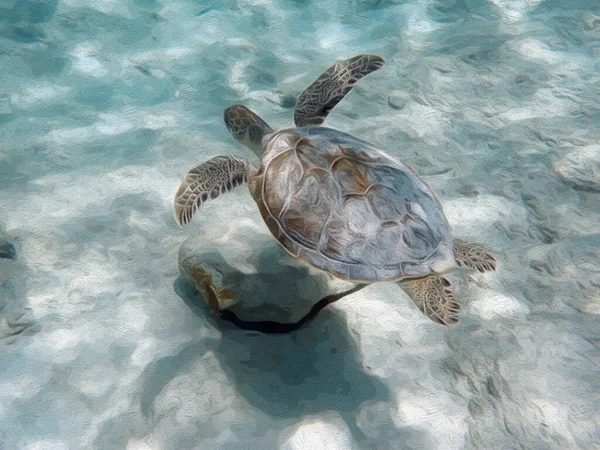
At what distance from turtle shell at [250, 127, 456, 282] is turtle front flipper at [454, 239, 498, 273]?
8.8 inches

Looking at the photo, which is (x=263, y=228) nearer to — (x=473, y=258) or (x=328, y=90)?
(x=328, y=90)

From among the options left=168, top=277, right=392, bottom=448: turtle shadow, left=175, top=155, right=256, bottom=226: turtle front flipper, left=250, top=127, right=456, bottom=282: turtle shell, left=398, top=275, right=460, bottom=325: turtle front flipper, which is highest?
left=250, top=127, right=456, bottom=282: turtle shell

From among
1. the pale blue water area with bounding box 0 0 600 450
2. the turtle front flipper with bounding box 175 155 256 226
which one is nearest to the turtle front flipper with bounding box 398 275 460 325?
the pale blue water area with bounding box 0 0 600 450

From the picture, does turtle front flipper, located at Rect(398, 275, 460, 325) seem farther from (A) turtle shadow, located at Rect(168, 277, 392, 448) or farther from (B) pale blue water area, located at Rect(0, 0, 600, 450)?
(A) turtle shadow, located at Rect(168, 277, 392, 448)

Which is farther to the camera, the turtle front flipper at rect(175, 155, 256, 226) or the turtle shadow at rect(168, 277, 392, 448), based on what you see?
the turtle front flipper at rect(175, 155, 256, 226)

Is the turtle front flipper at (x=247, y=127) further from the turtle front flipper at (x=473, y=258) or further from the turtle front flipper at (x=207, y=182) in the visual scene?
the turtle front flipper at (x=473, y=258)

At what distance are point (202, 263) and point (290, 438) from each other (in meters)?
1.11

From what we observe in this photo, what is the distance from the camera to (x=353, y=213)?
2395mm

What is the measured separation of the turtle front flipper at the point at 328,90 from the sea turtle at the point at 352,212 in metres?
0.68

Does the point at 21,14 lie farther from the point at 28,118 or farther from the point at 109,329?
the point at 109,329

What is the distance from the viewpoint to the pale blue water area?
2.29 meters

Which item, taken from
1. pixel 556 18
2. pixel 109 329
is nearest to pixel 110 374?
pixel 109 329

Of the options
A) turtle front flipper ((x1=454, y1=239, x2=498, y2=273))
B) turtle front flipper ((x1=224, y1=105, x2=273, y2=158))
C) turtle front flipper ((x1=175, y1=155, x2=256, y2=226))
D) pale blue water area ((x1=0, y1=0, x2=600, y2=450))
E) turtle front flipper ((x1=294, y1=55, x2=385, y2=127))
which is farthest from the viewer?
turtle front flipper ((x1=294, y1=55, x2=385, y2=127))

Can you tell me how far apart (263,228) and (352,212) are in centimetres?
93
